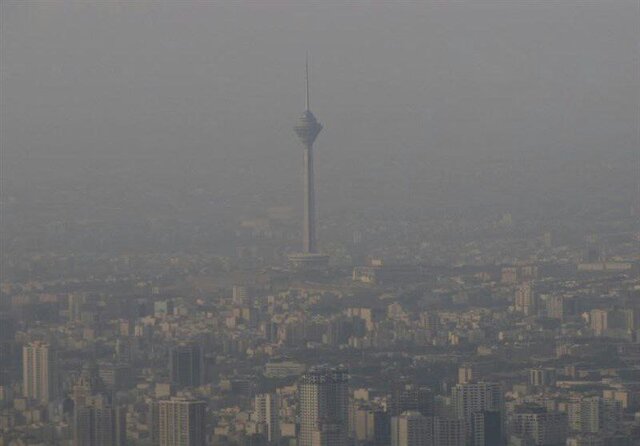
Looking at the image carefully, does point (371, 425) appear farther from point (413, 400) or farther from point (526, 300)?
point (526, 300)

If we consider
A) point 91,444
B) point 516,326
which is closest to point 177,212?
point 516,326

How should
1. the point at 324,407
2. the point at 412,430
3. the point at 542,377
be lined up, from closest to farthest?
the point at 412,430 < the point at 324,407 < the point at 542,377

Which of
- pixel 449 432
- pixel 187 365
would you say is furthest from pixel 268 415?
pixel 187 365

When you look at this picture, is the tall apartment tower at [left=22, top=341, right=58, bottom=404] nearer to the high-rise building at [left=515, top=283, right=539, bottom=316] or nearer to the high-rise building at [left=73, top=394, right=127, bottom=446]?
the high-rise building at [left=73, top=394, right=127, bottom=446]

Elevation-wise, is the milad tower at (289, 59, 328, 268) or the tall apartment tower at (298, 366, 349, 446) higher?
the milad tower at (289, 59, 328, 268)

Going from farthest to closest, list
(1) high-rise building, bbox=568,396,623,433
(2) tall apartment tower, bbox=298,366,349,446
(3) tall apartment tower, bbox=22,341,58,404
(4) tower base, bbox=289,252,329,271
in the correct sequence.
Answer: (4) tower base, bbox=289,252,329,271, (1) high-rise building, bbox=568,396,623,433, (3) tall apartment tower, bbox=22,341,58,404, (2) tall apartment tower, bbox=298,366,349,446

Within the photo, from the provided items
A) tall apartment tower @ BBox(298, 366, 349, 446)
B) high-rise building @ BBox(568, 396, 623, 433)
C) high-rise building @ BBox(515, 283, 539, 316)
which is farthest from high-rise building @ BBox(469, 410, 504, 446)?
high-rise building @ BBox(515, 283, 539, 316)

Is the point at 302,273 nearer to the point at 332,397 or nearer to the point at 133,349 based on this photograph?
the point at 133,349
